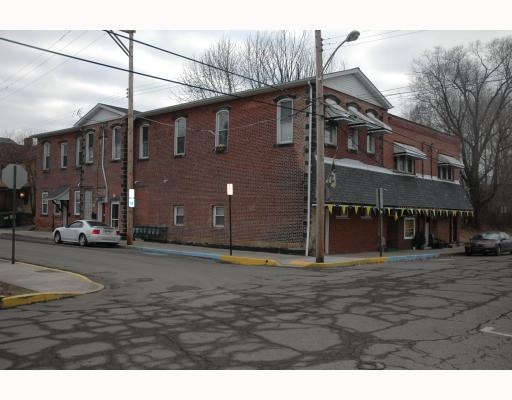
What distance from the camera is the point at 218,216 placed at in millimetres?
24812

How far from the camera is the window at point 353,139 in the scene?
2364cm

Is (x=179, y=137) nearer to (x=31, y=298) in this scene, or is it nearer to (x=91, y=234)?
(x=91, y=234)

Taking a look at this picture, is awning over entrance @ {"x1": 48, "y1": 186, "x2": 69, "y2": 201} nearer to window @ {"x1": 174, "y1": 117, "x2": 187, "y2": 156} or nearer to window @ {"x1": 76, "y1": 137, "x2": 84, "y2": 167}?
window @ {"x1": 76, "y1": 137, "x2": 84, "y2": 167}

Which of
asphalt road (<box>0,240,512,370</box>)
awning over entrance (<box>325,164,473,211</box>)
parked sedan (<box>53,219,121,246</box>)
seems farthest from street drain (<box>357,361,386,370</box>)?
parked sedan (<box>53,219,121,246</box>)

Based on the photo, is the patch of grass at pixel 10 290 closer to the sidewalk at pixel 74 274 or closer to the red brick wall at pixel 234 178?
the sidewalk at pixel 74 274

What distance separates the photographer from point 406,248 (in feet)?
92.1

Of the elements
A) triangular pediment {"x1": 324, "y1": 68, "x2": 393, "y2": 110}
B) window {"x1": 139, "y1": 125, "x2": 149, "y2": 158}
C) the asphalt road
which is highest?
triangular pediment {"x1": 324, "y1": 68, "x2": 393, "y2": 110}

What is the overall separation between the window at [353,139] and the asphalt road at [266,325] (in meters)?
11.0

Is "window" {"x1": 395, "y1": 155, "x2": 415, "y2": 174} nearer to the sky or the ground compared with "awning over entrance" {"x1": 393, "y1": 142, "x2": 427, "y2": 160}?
nearer to the ground

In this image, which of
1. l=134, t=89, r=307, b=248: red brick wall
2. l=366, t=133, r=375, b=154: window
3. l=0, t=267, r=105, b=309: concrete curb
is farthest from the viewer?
l=366, t=133, r=375, b=154: window

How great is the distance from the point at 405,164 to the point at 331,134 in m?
7.84

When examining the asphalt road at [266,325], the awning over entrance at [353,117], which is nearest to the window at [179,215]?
the awning over entrance at [353,117]

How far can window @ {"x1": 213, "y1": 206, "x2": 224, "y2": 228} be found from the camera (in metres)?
24.6

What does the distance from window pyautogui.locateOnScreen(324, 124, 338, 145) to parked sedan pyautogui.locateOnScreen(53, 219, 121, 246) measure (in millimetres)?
11043
